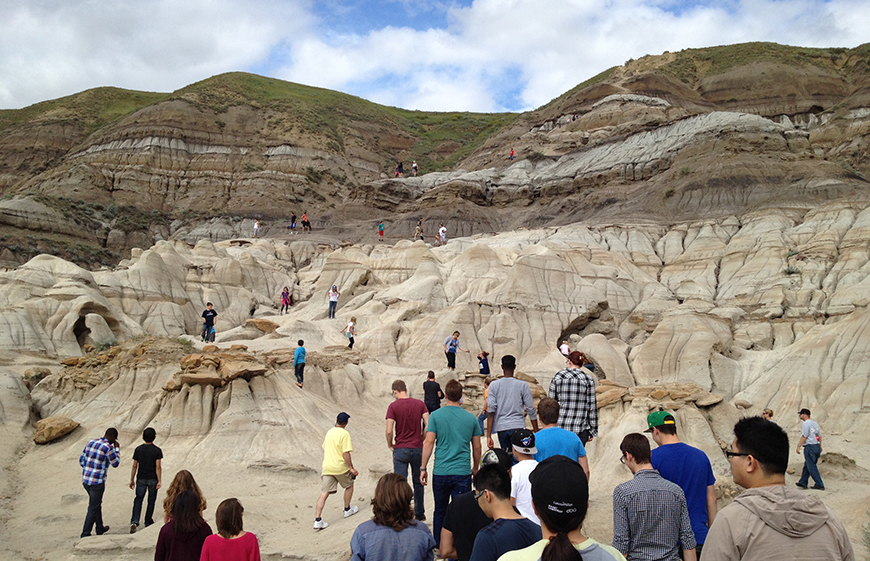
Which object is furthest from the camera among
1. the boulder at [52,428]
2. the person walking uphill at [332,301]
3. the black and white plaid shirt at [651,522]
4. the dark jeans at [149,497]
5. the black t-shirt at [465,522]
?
the person walking uphill at [332,301]

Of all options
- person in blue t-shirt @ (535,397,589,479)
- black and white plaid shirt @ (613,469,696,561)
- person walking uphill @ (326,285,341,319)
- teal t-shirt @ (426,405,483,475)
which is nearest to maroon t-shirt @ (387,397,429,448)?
teal t-shirt @ (426,405,483,475)

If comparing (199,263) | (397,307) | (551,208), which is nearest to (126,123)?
(199,263)

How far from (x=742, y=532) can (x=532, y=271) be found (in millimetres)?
23441

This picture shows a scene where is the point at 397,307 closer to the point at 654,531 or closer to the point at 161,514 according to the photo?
the point at 161,514

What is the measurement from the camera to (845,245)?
26500 millimetres

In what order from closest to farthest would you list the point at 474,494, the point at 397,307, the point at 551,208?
the point at 474,494
the point at 397,307
the point at 551,208

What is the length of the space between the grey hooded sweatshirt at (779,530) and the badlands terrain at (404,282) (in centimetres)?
415

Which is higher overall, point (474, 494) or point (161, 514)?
point (474, 494)

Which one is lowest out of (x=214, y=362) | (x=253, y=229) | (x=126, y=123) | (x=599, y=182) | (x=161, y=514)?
(x=161, y=514)

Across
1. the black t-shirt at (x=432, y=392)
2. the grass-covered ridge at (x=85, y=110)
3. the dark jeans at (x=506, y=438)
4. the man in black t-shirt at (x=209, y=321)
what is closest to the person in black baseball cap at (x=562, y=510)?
the dark jeans at (x=506, y=438)

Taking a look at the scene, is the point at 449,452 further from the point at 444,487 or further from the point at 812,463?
the point at 812,463

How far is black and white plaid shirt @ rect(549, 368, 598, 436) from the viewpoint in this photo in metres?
6.38

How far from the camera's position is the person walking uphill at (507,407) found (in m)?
6.63

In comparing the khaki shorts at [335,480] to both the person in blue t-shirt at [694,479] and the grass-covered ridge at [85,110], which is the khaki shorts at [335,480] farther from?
the grass-covered ridge at [85,110]
